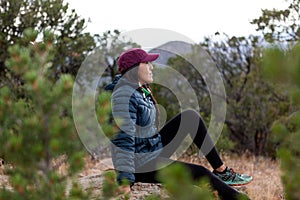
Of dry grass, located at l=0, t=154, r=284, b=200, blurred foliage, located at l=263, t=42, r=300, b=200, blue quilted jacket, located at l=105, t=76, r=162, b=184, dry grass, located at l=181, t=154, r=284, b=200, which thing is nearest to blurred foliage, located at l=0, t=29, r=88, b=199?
blurred foliage, located at l=263, t=42, r=300, b=200

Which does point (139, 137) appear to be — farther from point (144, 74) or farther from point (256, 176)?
point (256, 176)

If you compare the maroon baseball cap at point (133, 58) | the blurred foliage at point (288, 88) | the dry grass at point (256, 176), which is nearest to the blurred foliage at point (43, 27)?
→ the dry grass at point (256, 176)

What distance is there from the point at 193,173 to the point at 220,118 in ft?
23.4

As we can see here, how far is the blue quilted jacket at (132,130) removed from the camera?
11.1ft

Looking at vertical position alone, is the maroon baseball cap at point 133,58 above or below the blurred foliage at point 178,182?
above

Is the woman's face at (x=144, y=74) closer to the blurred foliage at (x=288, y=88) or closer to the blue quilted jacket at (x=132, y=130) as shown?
the blue quilted jacket at (x=132, y=130)

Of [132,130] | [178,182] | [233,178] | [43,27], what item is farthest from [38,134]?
[43,27]

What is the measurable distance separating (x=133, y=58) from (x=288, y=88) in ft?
7.98

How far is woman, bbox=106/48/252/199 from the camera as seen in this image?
342cm

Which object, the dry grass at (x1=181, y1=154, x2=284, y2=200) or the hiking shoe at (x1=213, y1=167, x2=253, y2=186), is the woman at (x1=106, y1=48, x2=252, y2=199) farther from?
the dry grass at (x1=181, y1=154, x2=284, y2=200)

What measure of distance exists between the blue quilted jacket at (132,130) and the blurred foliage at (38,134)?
4.58ft

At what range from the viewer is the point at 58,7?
29.9 ft

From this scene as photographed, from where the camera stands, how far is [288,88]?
5.08 ft

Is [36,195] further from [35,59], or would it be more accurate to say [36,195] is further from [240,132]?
[240,132]
